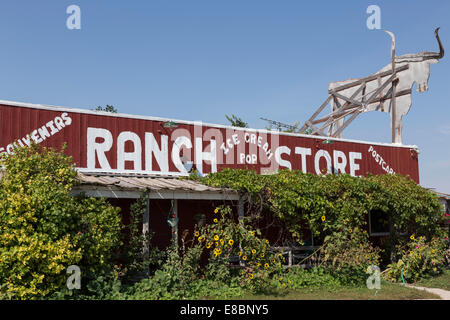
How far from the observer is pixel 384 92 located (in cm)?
1873

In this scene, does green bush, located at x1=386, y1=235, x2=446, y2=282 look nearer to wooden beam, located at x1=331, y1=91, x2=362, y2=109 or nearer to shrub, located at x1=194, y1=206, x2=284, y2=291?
shrub, located at x1=194, y1=206, x2=284, y2=291

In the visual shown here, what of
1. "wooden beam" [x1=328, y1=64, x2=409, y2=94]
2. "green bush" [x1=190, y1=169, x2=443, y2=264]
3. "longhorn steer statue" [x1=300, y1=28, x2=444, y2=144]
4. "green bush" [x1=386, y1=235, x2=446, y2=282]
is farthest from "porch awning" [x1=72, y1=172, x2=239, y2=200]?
"wooden beam" [x1=328, y1=64, x2=409, y2=94]

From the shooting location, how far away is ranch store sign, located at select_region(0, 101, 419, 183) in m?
10.6

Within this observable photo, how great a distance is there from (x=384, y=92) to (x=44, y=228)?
50.6 ft

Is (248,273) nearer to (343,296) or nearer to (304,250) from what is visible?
(343,296)

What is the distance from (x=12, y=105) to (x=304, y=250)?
9048 mm

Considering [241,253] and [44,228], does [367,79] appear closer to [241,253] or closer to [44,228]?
[241,253]

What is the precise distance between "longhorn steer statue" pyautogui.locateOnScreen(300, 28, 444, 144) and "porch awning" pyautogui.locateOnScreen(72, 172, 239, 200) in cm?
1014

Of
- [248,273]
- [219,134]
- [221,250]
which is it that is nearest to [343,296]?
[248,273]

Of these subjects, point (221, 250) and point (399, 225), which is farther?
point (399, 225)

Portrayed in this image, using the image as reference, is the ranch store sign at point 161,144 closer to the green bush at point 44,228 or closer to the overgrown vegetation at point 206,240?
the overgrown vegetation at point 206,240

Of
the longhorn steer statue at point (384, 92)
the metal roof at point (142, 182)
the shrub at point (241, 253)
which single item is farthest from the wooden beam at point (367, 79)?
the shrub at point (241, 253)

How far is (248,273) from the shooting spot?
9852 mm

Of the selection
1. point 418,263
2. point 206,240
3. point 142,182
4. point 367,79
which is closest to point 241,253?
point 206,240
